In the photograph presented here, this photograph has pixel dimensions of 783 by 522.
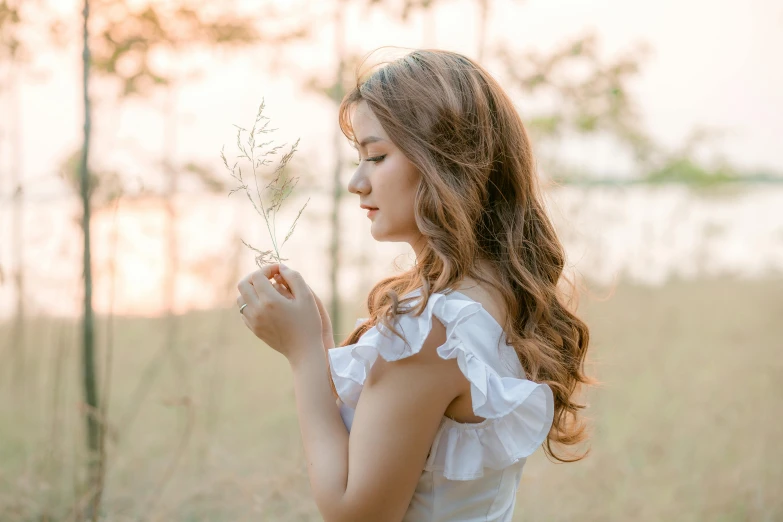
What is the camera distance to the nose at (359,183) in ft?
4.54

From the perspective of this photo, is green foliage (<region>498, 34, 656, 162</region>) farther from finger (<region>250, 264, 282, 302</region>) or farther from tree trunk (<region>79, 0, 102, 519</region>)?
finger (<region>250, 264, 282, 302</region>)

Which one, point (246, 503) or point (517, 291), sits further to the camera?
point (246, 503)

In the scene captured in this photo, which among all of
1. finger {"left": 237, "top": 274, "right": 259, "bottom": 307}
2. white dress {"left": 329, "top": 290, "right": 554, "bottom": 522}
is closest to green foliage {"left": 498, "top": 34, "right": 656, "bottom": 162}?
white dress {"left": 329, "top": 290, "right": 554, "bottom": 522}

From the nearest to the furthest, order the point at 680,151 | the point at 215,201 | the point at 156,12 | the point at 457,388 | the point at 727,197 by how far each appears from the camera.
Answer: the point at 457,388, the point at 156,12, the point at 215,201, the point at 680,151, the point at 727,197

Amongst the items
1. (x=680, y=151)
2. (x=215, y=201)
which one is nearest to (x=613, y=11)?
(x=680, y=151)

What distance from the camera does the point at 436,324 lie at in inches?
48.1

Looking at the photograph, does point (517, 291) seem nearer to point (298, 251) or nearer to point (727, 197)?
point (298, 251)

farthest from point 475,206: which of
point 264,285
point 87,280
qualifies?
point 87,280

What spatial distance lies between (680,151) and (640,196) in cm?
90

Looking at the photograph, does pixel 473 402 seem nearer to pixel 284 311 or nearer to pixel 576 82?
pixel 284 311

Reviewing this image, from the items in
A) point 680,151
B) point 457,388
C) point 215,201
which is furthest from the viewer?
point 680,151

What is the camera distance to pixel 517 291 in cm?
144

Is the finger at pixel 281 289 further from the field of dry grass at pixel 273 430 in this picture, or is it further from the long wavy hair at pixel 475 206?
the field of dry grass at pixel 273 430

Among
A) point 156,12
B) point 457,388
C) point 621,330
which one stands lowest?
point 621,330
